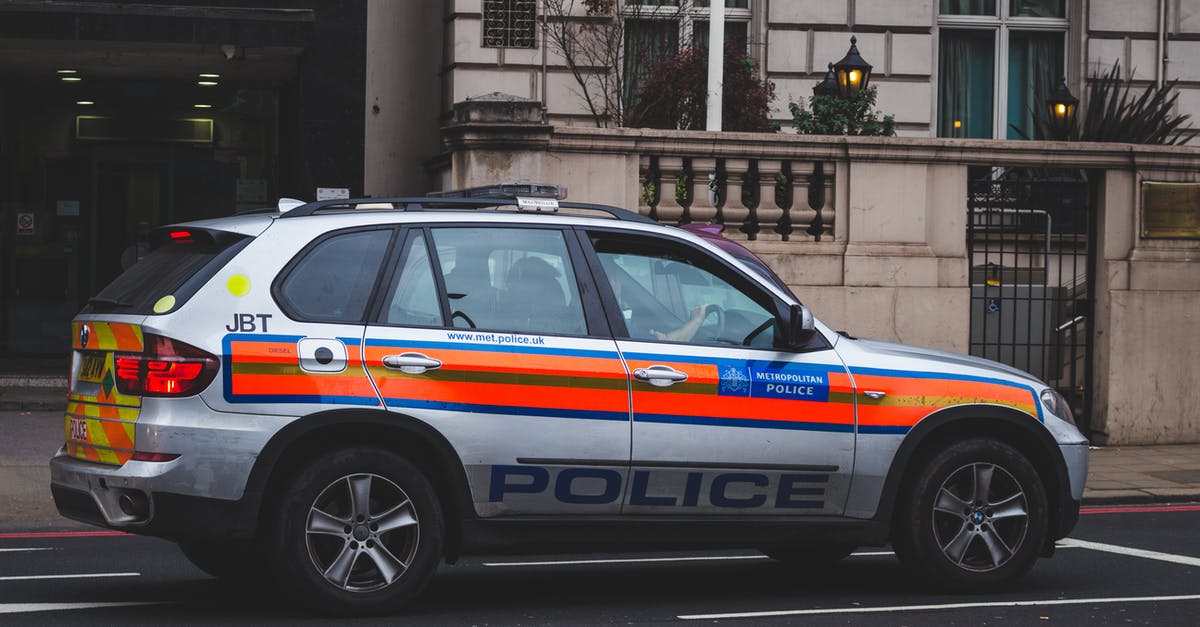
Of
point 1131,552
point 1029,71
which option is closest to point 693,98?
point 1029,71

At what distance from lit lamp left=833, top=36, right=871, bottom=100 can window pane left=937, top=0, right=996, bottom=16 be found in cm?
492

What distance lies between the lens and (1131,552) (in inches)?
383

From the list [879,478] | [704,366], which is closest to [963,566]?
[879,478]

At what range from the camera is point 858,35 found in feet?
74.0

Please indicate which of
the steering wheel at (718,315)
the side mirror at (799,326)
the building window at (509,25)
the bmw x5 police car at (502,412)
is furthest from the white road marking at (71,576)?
the building window at (509,25)

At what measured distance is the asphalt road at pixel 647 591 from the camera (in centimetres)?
724

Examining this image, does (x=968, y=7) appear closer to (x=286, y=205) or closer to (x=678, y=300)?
(x=678, y=300)

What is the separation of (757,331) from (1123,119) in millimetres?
14748

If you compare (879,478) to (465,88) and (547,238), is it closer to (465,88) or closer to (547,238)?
(547,238)

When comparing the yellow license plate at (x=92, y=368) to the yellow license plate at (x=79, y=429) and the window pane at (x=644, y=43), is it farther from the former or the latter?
the window pane at (x=644, y=43)

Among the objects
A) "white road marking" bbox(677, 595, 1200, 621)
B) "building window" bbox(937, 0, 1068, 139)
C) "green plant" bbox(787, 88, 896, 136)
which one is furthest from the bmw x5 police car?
"building window" bbox(937, 0, 1068, 139)

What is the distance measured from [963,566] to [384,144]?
533 inches

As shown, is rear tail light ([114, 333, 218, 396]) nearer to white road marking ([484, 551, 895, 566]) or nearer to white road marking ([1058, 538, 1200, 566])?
white road marking ([484, 551, 895, 566])

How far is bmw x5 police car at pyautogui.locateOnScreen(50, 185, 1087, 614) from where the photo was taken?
6.79 metres
